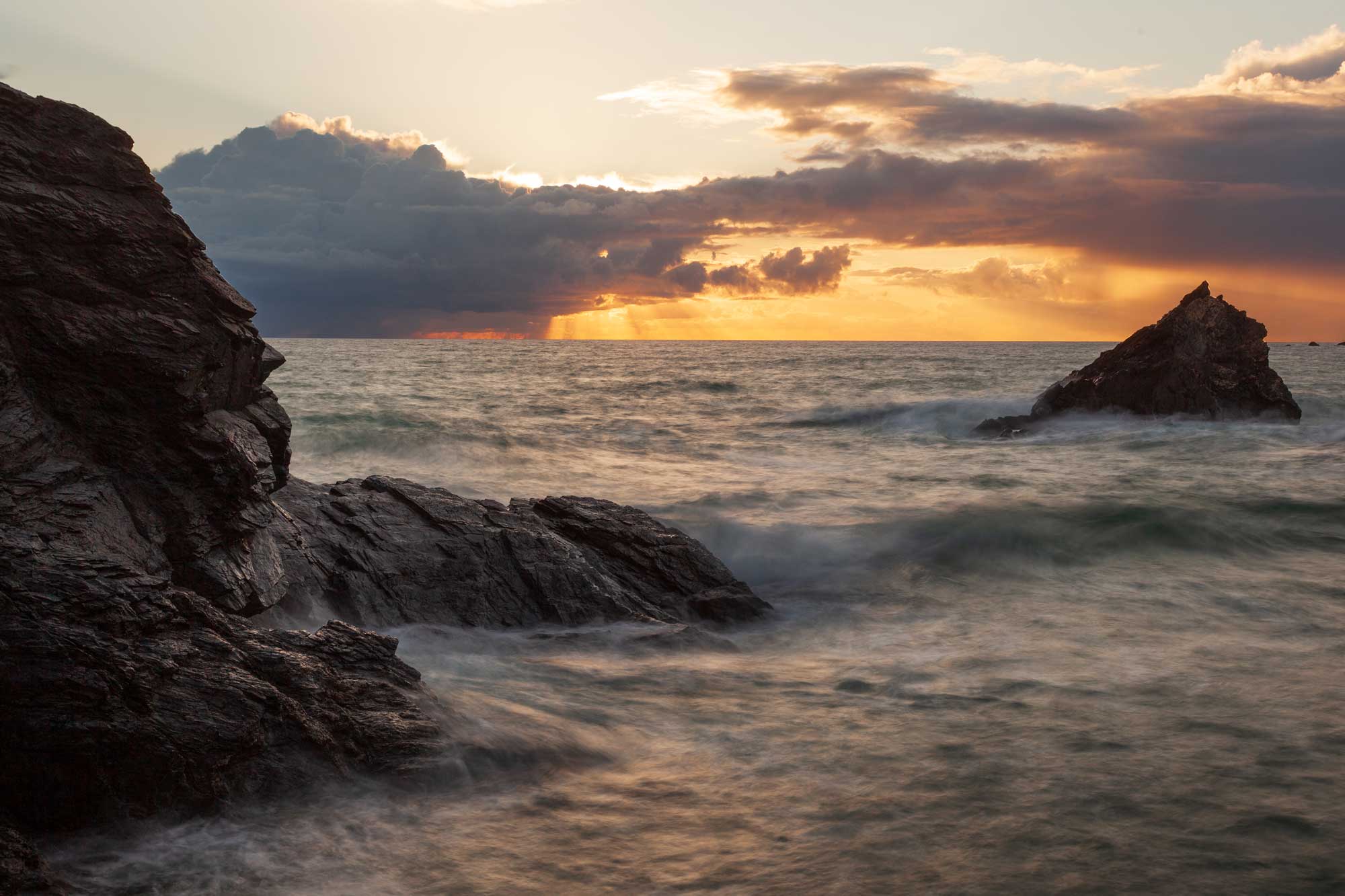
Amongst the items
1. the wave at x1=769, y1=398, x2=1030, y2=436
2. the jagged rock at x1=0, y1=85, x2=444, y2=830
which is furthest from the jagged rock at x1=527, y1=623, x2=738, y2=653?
the wave at x1=769, y1=398, x2=1030, y2=436

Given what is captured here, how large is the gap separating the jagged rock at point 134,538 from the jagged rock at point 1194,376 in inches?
1086

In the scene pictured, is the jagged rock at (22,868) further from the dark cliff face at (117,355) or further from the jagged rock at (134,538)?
the dark cliff face at (117,355)

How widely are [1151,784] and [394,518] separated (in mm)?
7864

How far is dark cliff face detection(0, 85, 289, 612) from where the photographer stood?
273 inches

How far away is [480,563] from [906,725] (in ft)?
16.0

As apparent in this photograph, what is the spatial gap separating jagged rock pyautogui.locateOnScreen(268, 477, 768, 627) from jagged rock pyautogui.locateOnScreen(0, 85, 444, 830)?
1225 mm

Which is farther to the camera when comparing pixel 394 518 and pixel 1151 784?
pixel 394 518

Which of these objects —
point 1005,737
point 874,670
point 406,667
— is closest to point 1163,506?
point 874,670

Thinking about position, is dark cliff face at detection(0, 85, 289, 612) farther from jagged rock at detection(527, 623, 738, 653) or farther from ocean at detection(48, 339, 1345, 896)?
jagged rock at detection(527, 623, 738, 653)

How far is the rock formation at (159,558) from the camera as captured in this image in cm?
533

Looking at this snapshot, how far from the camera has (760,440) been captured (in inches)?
1224

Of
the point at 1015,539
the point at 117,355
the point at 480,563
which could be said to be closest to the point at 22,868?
the point at 117,355

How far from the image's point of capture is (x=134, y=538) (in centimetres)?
703

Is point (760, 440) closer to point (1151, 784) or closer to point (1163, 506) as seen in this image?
point (1163, 506)
